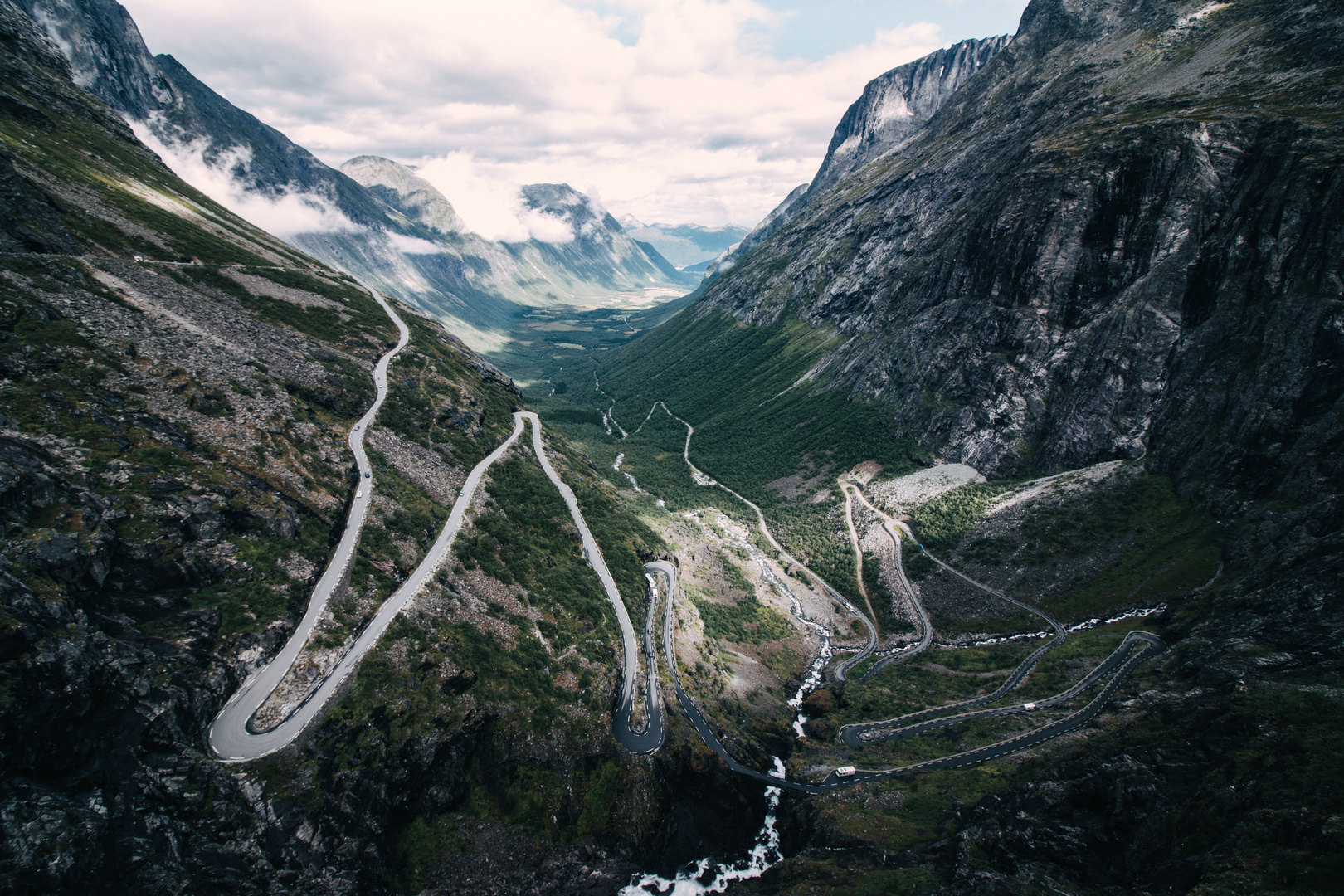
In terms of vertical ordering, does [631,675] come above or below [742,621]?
above

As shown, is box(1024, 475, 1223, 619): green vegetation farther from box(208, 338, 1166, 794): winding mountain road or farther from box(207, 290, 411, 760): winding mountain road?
box(207, 290, 411, 760): winding mountain road

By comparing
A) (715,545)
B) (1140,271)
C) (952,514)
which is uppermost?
(1140,271)

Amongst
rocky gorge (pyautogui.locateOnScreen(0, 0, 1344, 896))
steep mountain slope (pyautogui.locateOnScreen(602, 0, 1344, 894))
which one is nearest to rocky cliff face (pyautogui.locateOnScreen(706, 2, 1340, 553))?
steep mountain slope (pyautogui.locateOnScreen(602, 0, 1344, 894))

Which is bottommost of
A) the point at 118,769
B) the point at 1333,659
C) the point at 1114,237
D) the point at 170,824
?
the point at 170,824

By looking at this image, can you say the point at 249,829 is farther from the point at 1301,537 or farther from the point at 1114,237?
the point at 1114,237

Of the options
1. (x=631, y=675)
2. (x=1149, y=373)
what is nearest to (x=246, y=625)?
(x=631, y=675)

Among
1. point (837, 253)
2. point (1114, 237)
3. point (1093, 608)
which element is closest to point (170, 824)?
point (1093, 608)

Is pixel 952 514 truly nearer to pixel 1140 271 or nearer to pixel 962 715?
pixel 962 715

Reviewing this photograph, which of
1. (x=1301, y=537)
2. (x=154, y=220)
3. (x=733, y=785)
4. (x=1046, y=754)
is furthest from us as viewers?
(x=154, y=220)
